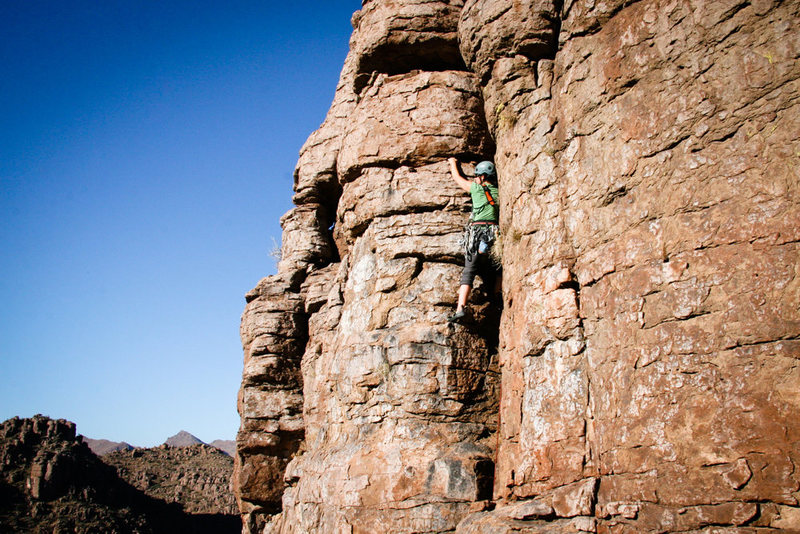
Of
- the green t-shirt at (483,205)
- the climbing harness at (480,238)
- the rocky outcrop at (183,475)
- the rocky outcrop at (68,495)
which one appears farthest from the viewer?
the rocky outcrop at (183,475)

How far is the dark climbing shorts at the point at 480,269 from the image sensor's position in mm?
10859

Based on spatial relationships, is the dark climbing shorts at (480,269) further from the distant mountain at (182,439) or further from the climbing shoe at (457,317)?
the distant mountain at (182,439)

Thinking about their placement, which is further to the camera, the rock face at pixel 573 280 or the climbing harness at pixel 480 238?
the climbing harness at pixel 480 238

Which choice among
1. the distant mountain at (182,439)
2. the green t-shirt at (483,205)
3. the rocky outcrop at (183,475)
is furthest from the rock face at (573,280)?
the distant mountain at (182,439)

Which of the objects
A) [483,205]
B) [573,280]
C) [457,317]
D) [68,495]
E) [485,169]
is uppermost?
[485,169]

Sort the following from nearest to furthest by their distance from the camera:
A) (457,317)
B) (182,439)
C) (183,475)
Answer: (457,317) < (183,475) < (182,439)

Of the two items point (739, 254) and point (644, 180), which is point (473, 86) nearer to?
point (644, 180)

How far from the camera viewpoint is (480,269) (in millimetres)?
11102

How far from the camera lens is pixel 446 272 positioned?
11.4 meters

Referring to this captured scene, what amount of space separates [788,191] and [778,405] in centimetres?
224

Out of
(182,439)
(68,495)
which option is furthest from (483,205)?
(182,439)

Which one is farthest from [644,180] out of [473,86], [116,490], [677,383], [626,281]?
[116,490]

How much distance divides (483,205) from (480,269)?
1.16 metres

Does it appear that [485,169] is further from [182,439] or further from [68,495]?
[182,439]
